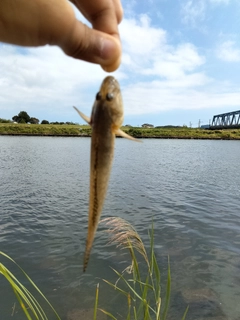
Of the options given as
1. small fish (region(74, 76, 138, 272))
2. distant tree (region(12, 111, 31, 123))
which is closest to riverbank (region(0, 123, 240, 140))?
distant tree (region(12, 111, 31, 123))

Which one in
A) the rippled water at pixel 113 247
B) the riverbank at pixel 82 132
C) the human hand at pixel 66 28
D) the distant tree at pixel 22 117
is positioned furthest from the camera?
the distant tree at pixel 22 117

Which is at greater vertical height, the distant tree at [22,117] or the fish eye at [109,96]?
the fish eye at [109,96]

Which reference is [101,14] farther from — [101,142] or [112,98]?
[101,142]

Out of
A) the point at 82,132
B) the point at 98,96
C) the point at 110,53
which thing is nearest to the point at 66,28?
the point at 110,53

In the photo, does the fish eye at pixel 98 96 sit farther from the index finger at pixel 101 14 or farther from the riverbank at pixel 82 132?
the riverbank at pixel 82 132

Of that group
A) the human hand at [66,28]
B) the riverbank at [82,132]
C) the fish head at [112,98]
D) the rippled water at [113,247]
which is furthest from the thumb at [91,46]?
the riverbank at [82,132]

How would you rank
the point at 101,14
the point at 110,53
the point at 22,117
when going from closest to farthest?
the point at 110,53
the point at 101,14
the point at 22,117

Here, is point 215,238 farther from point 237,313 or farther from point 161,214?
point 237,313
